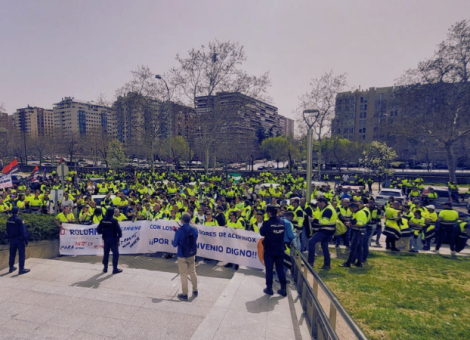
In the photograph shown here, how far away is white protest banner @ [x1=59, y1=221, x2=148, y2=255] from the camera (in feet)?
28.7

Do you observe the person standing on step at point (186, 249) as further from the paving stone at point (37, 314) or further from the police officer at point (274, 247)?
the paving stone at point (37, 314)

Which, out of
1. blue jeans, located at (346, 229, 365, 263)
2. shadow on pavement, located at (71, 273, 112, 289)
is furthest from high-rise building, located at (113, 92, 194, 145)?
blue jeans, located at (346, 229, 365, 263)

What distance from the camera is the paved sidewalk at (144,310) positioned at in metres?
4.17

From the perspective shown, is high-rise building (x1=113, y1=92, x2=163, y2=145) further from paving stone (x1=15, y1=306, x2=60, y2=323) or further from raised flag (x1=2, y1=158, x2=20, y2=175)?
paving stone (x1=15, y1=306, x2=60, y2=323)

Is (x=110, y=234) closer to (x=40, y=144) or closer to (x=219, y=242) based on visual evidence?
(x=219, y=242)

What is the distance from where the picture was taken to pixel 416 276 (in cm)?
682

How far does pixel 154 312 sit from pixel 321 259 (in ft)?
16.7

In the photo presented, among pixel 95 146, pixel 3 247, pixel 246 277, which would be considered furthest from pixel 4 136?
pixel 246 277

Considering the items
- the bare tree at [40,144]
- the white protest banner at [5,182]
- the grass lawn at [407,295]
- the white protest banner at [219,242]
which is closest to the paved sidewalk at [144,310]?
the white protest banner at [219,242]

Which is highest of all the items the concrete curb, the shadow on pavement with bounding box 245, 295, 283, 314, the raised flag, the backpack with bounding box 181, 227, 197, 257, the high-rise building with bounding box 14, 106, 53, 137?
the high-rise building with bounding box 14, 106, 53, 137

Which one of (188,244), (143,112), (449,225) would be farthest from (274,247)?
(143,112)

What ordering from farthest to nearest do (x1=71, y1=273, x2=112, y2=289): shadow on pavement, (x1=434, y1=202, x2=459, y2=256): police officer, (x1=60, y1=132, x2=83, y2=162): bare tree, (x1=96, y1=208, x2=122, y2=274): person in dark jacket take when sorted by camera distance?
(x1=60, y1=132, x2=83, y2=162): bare tree → (x1=434, y1=202, x2=459, y2=256): police officer → (x1=96, y1=208, x2=122, y2=274): person in dark jacket → (x1=71, y1=273, x2=112, y2=289): shadow on pavement

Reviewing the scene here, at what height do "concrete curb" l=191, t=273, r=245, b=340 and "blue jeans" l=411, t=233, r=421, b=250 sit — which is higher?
"concrete curb" l=191, t=273, r=245, b=340

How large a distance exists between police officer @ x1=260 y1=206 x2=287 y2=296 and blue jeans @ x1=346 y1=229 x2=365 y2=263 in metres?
2.77
